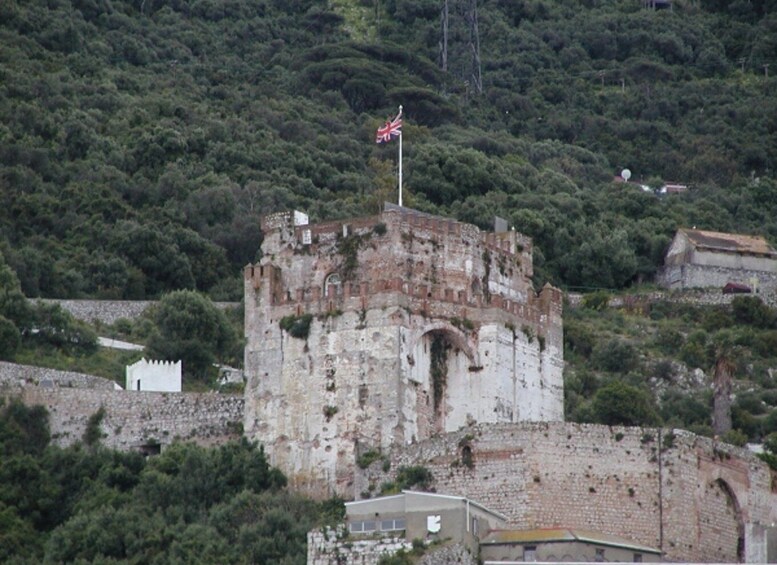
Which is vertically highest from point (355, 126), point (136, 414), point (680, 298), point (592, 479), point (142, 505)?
point (355, 126)

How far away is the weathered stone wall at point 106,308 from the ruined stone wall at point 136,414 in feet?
55.7

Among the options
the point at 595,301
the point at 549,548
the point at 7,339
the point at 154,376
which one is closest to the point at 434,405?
the point at 549,548

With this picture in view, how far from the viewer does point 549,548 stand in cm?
5828

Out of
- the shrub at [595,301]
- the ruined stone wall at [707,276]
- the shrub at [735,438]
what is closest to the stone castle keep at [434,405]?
the shrub at [735,438]

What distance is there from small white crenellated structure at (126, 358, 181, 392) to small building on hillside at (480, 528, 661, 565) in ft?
56.7

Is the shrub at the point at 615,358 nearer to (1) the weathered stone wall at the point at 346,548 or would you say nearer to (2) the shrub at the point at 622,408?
(2) the shrub at the point at 622,408

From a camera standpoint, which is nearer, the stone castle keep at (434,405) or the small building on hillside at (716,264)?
the stone castle keep at (434,405)

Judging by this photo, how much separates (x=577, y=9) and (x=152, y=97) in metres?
34.0

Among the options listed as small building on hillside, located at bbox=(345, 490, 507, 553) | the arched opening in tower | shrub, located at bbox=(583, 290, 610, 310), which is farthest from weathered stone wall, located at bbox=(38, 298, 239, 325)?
small building on hillside, located at bbox=(345, 490, 507, 553)

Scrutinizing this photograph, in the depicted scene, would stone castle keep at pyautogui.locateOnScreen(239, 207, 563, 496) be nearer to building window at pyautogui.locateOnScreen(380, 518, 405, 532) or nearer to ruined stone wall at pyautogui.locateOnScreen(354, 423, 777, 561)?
ruined stone wall at pyautogui.locateOnScreen(354, 423, 777, 561)

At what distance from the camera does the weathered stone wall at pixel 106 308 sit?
8762 cm

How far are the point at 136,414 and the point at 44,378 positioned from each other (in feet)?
15.1

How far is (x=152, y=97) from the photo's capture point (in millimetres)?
116250

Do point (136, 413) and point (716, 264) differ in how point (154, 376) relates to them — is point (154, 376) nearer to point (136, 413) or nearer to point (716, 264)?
point (136, 413)
